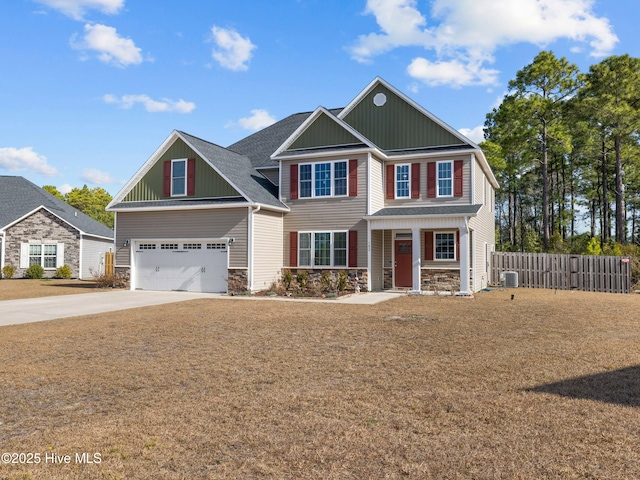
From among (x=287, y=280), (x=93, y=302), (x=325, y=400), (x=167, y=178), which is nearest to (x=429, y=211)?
(x=287, y=280)

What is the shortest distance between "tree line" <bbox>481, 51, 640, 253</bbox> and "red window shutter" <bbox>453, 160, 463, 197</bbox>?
36.3 ft

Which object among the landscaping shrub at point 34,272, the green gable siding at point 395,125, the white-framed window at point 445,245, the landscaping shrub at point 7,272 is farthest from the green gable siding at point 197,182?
the landscaping shrub at point 7,272

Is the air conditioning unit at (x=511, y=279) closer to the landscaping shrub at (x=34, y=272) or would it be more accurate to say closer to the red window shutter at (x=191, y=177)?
the red window shutter at (x=191, y=177)

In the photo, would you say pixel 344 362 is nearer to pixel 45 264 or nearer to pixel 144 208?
pixel 144 208

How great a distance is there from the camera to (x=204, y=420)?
5020 millimetres

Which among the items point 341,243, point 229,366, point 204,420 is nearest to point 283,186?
point 341,243

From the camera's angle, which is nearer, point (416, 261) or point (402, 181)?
point (416, 261)

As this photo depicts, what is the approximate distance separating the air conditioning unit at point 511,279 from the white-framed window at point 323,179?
331 inches

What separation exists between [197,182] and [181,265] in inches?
138

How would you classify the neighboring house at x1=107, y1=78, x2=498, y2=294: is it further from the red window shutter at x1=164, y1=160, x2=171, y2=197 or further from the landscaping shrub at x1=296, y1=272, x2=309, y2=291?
the landscaping shrub at x1=296, y1=272, x2=309, y2=291

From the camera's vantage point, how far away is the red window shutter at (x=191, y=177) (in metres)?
20.7

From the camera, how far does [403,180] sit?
2123cm

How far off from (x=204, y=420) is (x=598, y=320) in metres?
10.2

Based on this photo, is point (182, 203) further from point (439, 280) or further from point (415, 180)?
point (439, 280)
